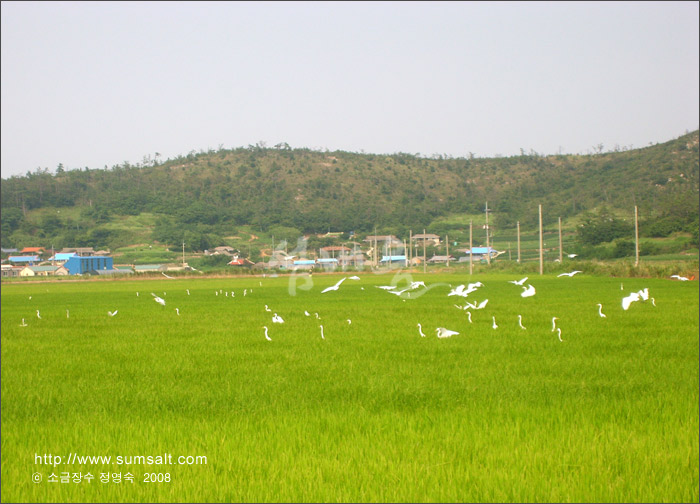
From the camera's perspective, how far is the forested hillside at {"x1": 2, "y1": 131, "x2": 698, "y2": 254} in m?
86.4

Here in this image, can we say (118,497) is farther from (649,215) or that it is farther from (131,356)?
(649,215)

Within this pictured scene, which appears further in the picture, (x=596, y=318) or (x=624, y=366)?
(x=596, y=318)

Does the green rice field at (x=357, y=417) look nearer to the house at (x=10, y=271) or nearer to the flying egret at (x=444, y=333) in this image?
the flying egret at (x=444, y=333)

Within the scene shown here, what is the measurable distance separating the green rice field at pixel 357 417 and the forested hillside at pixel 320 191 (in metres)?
65.7

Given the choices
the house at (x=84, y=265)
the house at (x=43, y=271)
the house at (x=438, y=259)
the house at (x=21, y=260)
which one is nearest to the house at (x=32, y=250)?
the house at (x=21, y=260)

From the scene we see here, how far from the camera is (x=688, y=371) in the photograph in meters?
7.99

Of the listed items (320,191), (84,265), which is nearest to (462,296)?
(84,265)

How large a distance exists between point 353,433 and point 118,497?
193cm

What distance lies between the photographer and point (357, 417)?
609 centimetres

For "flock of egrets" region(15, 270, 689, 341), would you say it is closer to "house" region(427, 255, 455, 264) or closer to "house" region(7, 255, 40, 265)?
"house" region(427, 255, 455, 264)

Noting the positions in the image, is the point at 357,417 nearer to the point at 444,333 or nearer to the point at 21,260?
the point at 444,333

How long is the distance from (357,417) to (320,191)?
329 feet

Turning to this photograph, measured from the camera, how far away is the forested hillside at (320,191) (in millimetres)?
86438

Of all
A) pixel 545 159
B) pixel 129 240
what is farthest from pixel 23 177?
pixel 545 159
